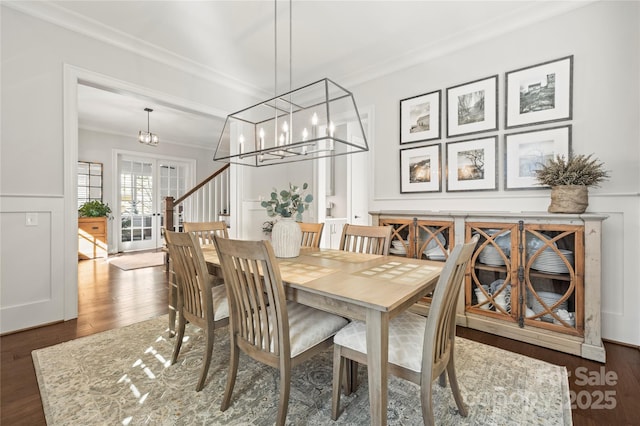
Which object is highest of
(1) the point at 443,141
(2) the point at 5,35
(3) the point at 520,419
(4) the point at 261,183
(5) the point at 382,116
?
(2) the point at 5,35

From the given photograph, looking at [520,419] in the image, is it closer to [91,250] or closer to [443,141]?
[443,141]

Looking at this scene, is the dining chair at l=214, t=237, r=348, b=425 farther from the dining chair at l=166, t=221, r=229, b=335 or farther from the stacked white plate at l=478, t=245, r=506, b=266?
the stacked white plate at l=478, t=245, r=506, b=266

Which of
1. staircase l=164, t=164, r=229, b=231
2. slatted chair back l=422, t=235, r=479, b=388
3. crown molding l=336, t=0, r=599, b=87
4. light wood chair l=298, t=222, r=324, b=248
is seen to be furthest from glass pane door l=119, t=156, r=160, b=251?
slatted chair back l=422, t=235, r=479, b=388

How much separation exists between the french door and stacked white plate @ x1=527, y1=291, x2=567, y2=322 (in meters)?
7.16

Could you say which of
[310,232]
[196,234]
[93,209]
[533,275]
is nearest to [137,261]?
[93,209]

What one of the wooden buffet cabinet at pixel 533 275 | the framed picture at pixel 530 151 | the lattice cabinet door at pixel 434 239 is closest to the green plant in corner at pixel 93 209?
the lattice cabinet door at pixel 434 239

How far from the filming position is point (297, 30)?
2.80m

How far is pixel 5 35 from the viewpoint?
7.75 ft

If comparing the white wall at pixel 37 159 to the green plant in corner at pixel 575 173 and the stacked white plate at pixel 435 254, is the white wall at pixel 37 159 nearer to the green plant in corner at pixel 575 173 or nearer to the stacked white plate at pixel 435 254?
the stacked white plate at pixel 435 254

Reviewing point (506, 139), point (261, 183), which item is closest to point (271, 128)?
point (261, 183)

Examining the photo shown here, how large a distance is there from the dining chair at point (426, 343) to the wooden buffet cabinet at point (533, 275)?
1.09 m

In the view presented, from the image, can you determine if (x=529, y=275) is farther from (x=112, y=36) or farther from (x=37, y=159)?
(x=112, y=36)

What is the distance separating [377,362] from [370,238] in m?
1.33

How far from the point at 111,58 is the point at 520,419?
4168mm
